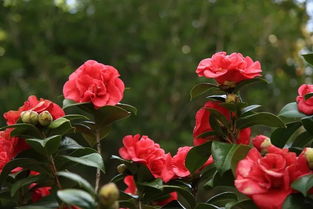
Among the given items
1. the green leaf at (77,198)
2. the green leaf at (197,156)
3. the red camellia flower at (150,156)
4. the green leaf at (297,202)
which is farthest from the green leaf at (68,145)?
the green leaf at (297,202)

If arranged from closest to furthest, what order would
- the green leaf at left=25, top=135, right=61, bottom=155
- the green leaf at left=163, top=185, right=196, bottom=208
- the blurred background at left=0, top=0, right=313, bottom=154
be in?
the green leaf at left=25, top=135, right=61, bottom=155 < the green leaf at left=163, top=185, right=196, bottom=208 < the blurred background at left=0, top=0, right=313, bottom=154

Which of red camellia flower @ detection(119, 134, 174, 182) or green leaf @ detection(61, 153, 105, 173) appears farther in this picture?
red camellia flower @ detection(119, 134, 174, 182)

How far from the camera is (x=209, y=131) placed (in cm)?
123

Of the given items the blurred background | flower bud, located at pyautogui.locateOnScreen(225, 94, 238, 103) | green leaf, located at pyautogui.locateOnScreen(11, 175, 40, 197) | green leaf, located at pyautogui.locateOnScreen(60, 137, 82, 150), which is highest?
flower bud, located at pyautogui.locateOnScreen(225, 94, 238, 103)

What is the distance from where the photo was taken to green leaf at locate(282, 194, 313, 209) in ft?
3.16

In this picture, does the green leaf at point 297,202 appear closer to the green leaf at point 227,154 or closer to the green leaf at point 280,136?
the green leaf at point 227,154

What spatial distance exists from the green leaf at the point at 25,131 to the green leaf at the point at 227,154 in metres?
0.34

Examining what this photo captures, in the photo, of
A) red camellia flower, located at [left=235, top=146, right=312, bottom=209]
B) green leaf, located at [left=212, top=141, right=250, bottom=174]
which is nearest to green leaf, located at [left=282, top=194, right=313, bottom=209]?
red camellia flower, located at [left=235, top=146, right=312, bottom=209]

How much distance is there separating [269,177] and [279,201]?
4cm

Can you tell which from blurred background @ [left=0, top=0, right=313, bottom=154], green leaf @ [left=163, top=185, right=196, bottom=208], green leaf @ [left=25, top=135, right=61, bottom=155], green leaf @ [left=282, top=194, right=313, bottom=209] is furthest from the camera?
blurred background @ [left=0, top=0, right=313, bottom=154]

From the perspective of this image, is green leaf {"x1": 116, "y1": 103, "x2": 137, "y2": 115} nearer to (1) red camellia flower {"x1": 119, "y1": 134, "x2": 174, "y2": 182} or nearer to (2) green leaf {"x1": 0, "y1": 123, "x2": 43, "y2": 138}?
(1) red camellia flower {"x1": 119, "y1": 134, "x2": 174, "y2": 182}

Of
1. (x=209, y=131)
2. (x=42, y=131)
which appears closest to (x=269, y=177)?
(x=209, y=131)

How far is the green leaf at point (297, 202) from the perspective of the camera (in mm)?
963

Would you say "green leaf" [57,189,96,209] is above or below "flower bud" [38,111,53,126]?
below
